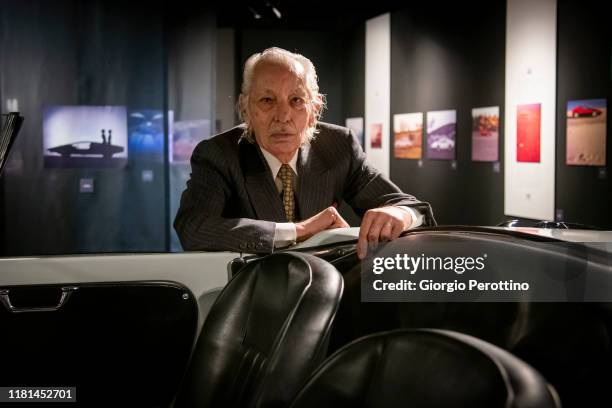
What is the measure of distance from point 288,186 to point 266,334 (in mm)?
1107

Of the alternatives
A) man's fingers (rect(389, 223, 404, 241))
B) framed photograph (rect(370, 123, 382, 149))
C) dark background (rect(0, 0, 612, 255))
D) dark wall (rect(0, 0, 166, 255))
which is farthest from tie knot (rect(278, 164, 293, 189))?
framed photograph (rect(370, 123, 382, 149))

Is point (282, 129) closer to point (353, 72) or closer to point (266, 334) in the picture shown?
point (266, 334)

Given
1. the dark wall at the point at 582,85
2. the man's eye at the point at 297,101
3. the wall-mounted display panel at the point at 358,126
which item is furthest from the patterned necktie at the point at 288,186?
the wall-mounted display panel at the point at 358,126

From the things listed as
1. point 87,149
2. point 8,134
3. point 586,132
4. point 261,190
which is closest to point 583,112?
point 586,132

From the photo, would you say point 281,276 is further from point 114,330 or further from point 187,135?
point 187,135

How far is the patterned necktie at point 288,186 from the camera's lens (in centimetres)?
269

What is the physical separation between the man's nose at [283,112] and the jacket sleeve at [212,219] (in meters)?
0.25

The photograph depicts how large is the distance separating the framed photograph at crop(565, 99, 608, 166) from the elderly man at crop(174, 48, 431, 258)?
3.17 metres

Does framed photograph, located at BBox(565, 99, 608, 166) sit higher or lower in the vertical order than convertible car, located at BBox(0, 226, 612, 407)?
higher

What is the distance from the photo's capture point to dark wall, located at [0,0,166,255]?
7.82m

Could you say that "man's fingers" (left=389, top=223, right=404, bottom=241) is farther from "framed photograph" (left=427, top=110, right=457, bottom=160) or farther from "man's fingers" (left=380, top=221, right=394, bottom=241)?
"framed photograph" (left=427, top=110, right=457, bottom=160)

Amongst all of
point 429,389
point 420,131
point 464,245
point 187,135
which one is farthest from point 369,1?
point 429,389

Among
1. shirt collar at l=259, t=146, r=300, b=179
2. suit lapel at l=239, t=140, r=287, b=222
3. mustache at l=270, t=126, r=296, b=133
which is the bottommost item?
suit lapel at l=239, t=140, r=287, b=222

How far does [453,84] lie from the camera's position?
7582 millimetres
